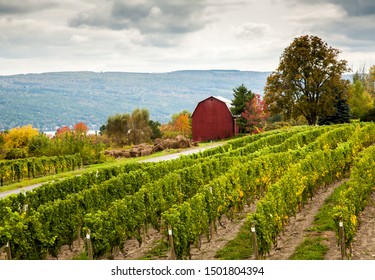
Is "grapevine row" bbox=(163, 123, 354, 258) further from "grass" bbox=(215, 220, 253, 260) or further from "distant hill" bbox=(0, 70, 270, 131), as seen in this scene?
"distant hill" bbox=(0, 70, 270, 131)

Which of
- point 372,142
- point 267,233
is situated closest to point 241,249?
point 267,233

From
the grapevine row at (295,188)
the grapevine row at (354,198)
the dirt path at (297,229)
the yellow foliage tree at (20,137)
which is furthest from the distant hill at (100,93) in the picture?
the grapevine row at (354,198)

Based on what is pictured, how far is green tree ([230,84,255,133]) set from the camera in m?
55.0

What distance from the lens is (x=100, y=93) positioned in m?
137

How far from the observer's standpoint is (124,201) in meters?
13.5

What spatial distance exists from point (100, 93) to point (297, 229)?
415 ft

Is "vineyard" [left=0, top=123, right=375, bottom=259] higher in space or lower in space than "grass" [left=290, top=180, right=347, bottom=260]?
higher

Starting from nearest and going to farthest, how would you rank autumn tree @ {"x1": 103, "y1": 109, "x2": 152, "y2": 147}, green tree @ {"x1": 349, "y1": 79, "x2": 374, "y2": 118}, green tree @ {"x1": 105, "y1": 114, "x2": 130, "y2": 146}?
green tree @ {"x1": 349, "y1": 79, "x2": 374, "y2": 118}
autumn tree @ {"x1": 103, "y1": 109, "x2": 152, "y2": 147}
green tree @ {"x1": 105, "y1": 114, "x2": 130, "y2": 146}

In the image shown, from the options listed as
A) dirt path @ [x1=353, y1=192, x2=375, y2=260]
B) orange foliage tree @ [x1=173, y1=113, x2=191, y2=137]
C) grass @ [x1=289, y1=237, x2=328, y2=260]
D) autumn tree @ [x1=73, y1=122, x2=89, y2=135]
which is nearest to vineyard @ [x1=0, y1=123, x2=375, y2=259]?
dirt path @ [x1=353, y1=192, x2=375, y2=260]

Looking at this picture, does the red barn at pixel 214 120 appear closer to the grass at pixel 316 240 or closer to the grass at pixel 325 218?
the grass at pixel 325 218

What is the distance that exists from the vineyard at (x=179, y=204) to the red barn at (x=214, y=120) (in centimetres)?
3208

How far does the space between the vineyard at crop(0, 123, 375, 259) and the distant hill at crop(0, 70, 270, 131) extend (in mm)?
30472

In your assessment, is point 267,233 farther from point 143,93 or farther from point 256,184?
point 143,93

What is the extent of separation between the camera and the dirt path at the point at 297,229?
12258 mm
